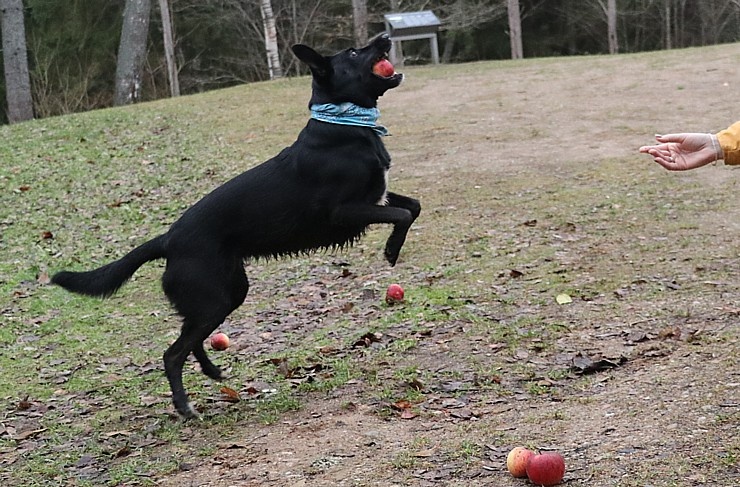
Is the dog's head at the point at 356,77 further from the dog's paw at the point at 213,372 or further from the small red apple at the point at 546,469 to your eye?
the small red apple at the point at 546,469

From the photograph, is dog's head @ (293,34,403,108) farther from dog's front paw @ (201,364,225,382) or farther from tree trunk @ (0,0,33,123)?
tree trunk @ (0,0,33,123)

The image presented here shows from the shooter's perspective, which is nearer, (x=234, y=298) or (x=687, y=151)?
(x=687, y=151)

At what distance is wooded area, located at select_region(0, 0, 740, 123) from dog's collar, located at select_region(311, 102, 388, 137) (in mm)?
21423

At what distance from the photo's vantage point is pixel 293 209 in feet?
16.9

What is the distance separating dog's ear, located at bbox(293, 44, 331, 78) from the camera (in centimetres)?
507

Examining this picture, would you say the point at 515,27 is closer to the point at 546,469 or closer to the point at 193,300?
the point at 193,300

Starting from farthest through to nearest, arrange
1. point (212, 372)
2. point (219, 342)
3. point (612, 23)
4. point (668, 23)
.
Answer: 1. point (668, 23)
2. point (612, 23)
3. point (219, 342)
4. point (212, 372)

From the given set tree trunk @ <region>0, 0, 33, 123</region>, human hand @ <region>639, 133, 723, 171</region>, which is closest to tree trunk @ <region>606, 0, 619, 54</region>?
tree trunk @ <region>0, 0, 33, 123</region>

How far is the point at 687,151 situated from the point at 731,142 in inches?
9.1

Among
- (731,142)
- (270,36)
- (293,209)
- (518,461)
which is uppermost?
(270,36)

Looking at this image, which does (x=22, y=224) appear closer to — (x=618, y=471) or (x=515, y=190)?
(x=515, y=190)

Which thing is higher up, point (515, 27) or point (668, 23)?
point (515, 27)


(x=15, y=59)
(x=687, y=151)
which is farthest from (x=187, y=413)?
(x=15, y=59)

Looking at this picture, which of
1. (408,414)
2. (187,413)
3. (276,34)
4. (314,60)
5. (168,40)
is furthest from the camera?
(276,34)
